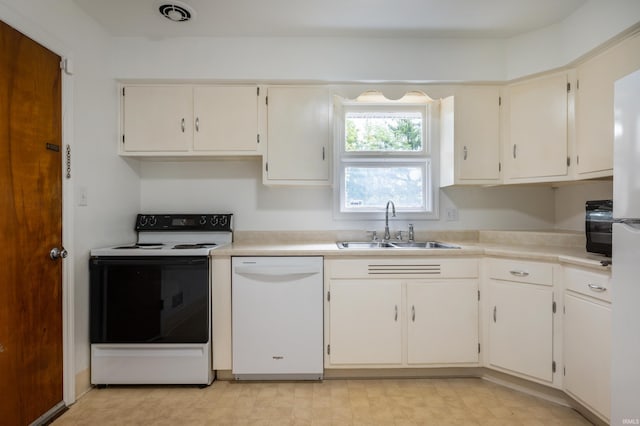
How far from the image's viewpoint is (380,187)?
2871mm

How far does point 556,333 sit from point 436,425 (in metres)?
0.93

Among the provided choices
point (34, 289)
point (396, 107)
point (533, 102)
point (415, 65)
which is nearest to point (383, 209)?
point (396, 107)

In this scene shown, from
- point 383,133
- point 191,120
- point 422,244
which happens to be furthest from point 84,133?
point 422,244

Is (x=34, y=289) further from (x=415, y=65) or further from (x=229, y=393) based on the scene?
(x=415, y=65)

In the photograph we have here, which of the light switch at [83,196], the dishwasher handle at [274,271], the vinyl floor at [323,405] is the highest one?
the light switch at [83,196]

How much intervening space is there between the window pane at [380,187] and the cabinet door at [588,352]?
4.26ft

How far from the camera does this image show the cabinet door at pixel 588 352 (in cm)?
167

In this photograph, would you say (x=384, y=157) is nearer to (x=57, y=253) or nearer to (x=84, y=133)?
(x=84, y=133)

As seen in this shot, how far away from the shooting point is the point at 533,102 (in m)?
2.35

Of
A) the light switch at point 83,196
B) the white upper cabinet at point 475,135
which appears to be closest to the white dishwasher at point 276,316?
the light switch at point 83,196

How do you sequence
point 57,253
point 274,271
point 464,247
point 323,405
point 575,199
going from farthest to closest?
1. point 575,199
2. point 464,247
3. point 274,271
4. point 323,405
5. point 57,253

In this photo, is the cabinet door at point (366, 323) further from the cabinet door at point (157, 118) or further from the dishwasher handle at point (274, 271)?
the cabinet door at point (157, 118)

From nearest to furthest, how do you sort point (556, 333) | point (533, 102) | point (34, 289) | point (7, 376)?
point (7, 376), point (34, 289), point (556, 333), point (533, 102)

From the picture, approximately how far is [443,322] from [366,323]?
0.52m
